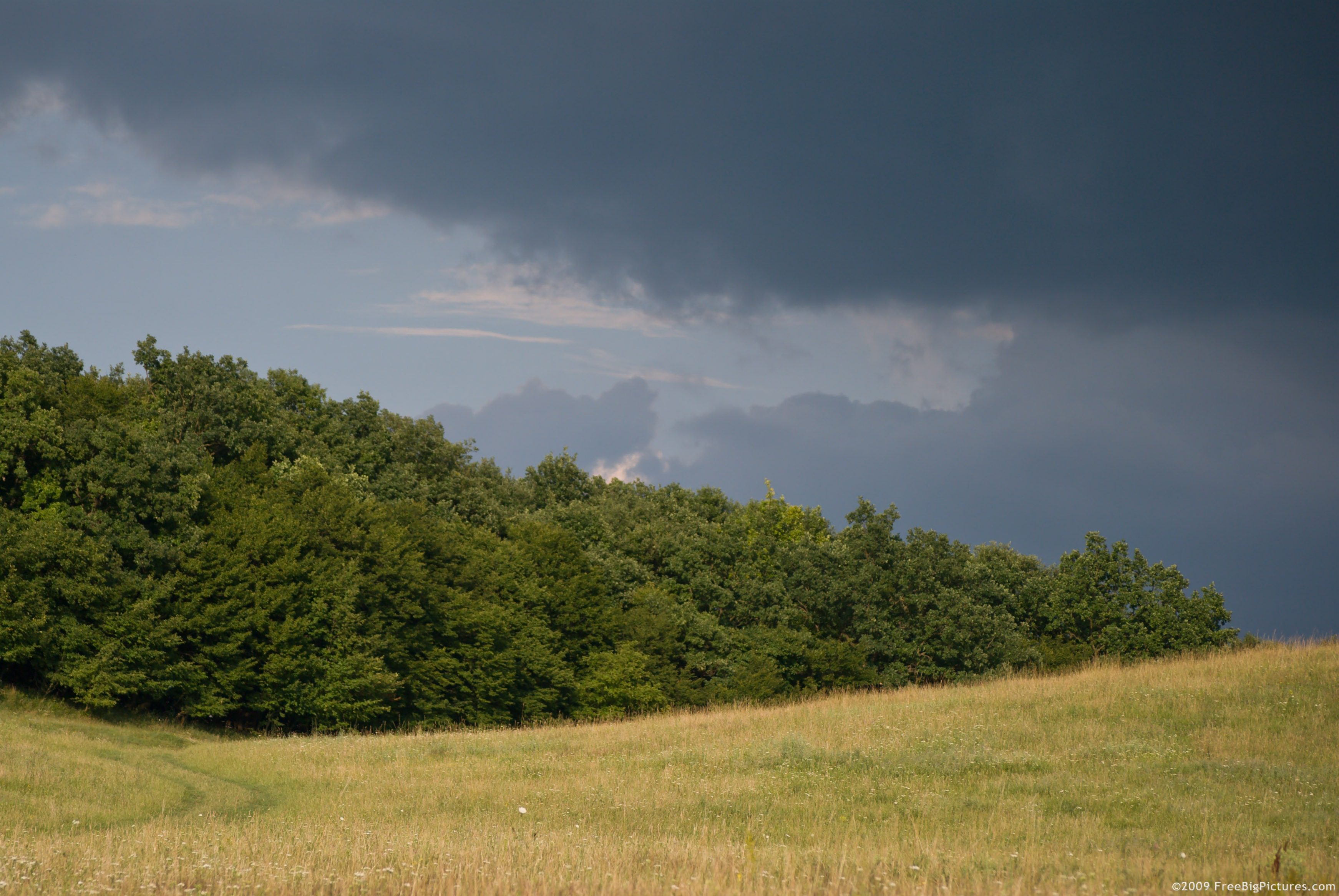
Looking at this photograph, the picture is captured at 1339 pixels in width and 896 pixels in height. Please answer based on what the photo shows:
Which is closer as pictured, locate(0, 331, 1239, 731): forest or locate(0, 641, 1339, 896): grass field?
locate(0, 641, 1339, 896): grass field

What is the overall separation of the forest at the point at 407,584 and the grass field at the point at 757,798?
259 inches

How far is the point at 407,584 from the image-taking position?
167 feet

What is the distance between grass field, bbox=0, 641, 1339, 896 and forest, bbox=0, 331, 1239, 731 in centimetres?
658

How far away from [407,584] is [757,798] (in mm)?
37126

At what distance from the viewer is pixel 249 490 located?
4753 centimetres

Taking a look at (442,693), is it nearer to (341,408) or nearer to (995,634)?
(341,408)

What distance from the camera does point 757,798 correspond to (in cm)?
1789

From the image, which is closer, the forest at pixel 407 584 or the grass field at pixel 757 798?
the grass field at pixel 757 798

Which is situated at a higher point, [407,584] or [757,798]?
[407,584]

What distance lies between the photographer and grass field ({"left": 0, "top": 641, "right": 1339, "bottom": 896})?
32.4 ft

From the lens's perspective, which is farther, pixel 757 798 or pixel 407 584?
pixel 407 584

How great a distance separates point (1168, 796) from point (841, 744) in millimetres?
9103

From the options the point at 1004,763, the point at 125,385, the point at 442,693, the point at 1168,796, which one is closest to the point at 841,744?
the point at 1004,763

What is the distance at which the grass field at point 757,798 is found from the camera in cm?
989
